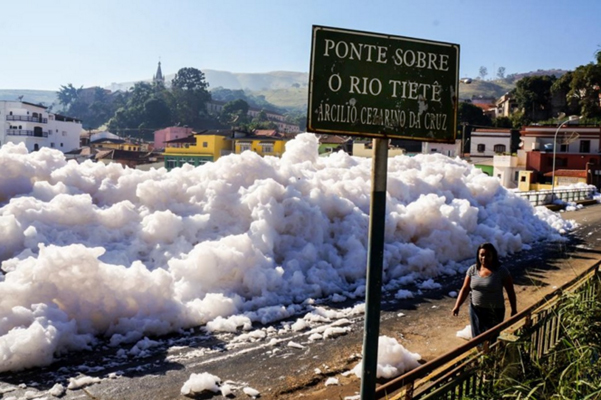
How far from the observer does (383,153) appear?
12.3 ft

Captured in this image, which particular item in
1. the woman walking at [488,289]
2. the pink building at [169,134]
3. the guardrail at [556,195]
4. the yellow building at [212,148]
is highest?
the pink building at [169,134]

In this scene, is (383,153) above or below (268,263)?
above

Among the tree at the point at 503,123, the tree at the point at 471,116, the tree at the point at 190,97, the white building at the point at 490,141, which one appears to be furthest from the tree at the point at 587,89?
the tree at the point at 190,97

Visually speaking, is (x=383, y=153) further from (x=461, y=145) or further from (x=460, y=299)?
(x=461, y=145)

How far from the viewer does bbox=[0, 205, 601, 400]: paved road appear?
677 centimetres

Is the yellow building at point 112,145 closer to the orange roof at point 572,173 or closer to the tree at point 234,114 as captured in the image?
the tree at point 234,114

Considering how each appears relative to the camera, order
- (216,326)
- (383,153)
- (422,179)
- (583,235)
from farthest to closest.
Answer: (583,235), (422,179), (216,326), (383,153)

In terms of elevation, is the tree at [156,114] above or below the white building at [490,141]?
above

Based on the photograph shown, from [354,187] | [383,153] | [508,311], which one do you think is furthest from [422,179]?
[383,153]

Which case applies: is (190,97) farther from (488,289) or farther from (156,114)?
(488,289)

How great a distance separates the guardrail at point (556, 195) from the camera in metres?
29.8

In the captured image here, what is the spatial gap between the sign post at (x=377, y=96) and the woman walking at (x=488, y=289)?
11.5 feet

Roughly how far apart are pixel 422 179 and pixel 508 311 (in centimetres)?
680

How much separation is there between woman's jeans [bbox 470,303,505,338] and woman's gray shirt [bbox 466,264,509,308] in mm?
65
